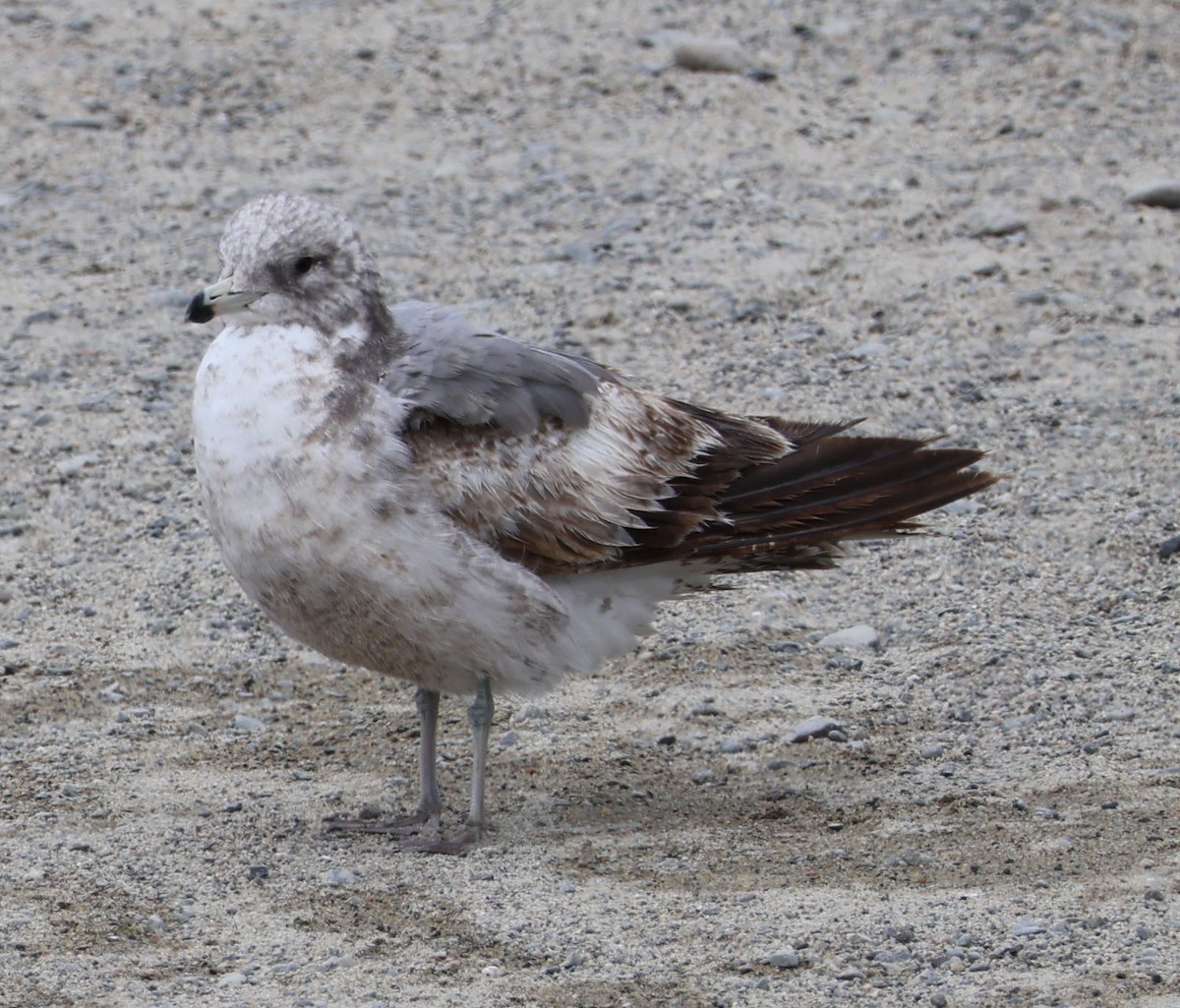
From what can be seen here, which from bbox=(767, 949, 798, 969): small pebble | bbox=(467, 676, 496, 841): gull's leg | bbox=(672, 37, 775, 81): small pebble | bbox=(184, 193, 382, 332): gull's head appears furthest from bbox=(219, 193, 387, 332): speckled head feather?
bbox=(672, 37, 775, 81): small pebble

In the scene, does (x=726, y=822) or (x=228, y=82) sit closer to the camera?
(x=726, y=822)

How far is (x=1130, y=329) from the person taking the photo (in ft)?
31.1

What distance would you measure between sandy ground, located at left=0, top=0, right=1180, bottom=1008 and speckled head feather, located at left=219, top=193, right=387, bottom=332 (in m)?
1.51

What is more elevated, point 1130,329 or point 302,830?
point 1130,329

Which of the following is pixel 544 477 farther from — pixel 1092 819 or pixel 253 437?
pixel 1092 819

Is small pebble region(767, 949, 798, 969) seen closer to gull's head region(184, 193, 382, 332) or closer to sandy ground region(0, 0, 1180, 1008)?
sandy ground region(0, 0, 1180, 1008)

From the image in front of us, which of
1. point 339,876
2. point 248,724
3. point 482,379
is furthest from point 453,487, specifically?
point 248,724

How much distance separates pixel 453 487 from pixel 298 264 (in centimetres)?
80

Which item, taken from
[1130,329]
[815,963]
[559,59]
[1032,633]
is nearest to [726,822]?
[815,963]

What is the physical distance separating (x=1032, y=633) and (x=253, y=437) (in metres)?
2.99

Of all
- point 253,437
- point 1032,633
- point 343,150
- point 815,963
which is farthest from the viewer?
point 343,150

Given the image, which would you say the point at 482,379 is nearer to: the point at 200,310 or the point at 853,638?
the point at 200,310

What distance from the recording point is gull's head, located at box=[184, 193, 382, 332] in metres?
5.84

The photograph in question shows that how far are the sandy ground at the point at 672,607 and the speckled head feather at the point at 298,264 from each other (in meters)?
1.51
